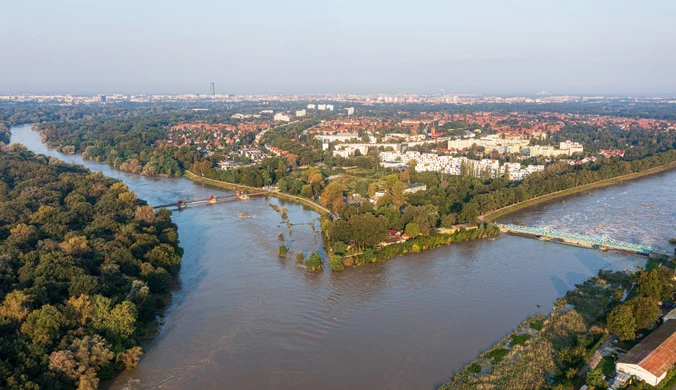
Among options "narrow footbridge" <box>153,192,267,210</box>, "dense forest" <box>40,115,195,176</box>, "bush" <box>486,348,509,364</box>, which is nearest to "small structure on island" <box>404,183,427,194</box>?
"narrow footbridge" <box>153,192,267,210</box>

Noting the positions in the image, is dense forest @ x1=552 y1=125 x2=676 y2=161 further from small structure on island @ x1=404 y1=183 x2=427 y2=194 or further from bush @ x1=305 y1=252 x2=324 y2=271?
bush @ x1=305 y1=252 x2=324 y2=271

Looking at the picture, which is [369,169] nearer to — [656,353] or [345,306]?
[345,306]

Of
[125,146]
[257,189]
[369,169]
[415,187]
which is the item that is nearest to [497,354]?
[415,187]

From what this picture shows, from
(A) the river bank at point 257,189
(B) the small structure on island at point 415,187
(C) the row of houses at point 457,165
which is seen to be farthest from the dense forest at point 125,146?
(B) the small structure on island at point 415,187

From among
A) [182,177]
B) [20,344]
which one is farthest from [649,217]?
[182,177]

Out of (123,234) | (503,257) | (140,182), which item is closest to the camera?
(123,234)

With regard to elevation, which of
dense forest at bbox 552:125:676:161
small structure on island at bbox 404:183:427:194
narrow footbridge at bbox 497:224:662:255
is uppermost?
dense forest at bbox 552:125:676:161

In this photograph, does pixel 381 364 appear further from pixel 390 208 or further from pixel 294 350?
pixel 390 208
